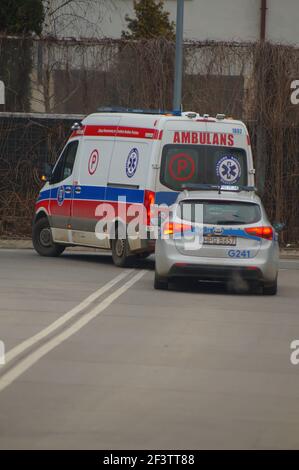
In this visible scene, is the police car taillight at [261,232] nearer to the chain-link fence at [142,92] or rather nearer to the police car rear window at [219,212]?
the police car rear window at [219,212]

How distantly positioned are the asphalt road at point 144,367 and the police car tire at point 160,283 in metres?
0.15

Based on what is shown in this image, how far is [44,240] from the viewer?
2362cm

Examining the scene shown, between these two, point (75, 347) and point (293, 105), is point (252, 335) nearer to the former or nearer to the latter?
point (75, 347)

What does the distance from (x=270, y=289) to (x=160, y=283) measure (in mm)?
1562

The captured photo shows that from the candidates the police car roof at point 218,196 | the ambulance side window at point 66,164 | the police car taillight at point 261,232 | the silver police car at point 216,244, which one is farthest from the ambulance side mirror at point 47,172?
the police car taillight at point 261,232

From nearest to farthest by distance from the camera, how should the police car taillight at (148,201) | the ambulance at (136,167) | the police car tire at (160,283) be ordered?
the police car tire at (160,283)
the police car taillight at (148,201)
the ambulance at (136,167)

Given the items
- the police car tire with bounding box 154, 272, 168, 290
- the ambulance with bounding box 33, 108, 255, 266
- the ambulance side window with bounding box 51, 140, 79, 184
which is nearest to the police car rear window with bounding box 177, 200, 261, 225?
the police car tire with bounding box 154, 272, 168, 290

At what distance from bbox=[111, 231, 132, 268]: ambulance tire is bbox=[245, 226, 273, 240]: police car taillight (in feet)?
12.0

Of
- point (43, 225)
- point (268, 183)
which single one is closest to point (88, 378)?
point (43, 225)

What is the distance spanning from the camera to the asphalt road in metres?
8.35

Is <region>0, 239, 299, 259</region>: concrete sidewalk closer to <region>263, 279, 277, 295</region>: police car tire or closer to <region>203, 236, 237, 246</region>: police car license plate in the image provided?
<region>263, 279, 277, 295</region>: police car tire

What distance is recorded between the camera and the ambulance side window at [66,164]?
22.8m

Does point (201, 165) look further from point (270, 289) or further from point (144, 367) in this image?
point (144, 367)
